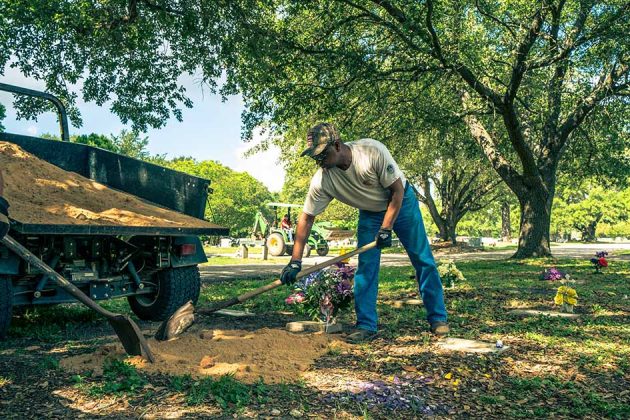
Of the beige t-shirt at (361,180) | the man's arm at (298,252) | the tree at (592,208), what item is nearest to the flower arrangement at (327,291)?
the man's arm at (298,252)

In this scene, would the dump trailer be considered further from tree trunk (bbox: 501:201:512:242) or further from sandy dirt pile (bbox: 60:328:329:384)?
tree trunk (bbox: 501:201:512:242)

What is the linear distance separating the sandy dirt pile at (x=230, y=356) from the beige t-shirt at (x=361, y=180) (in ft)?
3.63

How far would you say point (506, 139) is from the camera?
17.5 m

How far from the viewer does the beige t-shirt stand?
4.70 metres

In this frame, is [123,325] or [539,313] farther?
[539,313]

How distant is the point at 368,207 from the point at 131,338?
85.6 inches

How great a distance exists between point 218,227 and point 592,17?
35.1 feet

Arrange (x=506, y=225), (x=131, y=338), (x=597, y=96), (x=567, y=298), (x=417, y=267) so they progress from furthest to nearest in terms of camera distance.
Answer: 1. (x=506, y=225)
2. (x=597, y=96)
3. (x=567, y=298)
4. (x=417, y=267)
5. (x=131, y=338)

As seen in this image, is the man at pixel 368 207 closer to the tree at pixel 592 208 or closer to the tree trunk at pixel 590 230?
the tree at pixel 592 208

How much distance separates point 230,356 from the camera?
4.15 meters

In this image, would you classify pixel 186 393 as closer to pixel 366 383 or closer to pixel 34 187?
pixel 366 383

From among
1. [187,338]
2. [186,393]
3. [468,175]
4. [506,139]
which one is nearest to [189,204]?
[187,338]

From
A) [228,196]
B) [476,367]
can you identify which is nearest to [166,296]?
[476,367]

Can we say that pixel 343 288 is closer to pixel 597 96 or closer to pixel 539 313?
pixel 539 313
